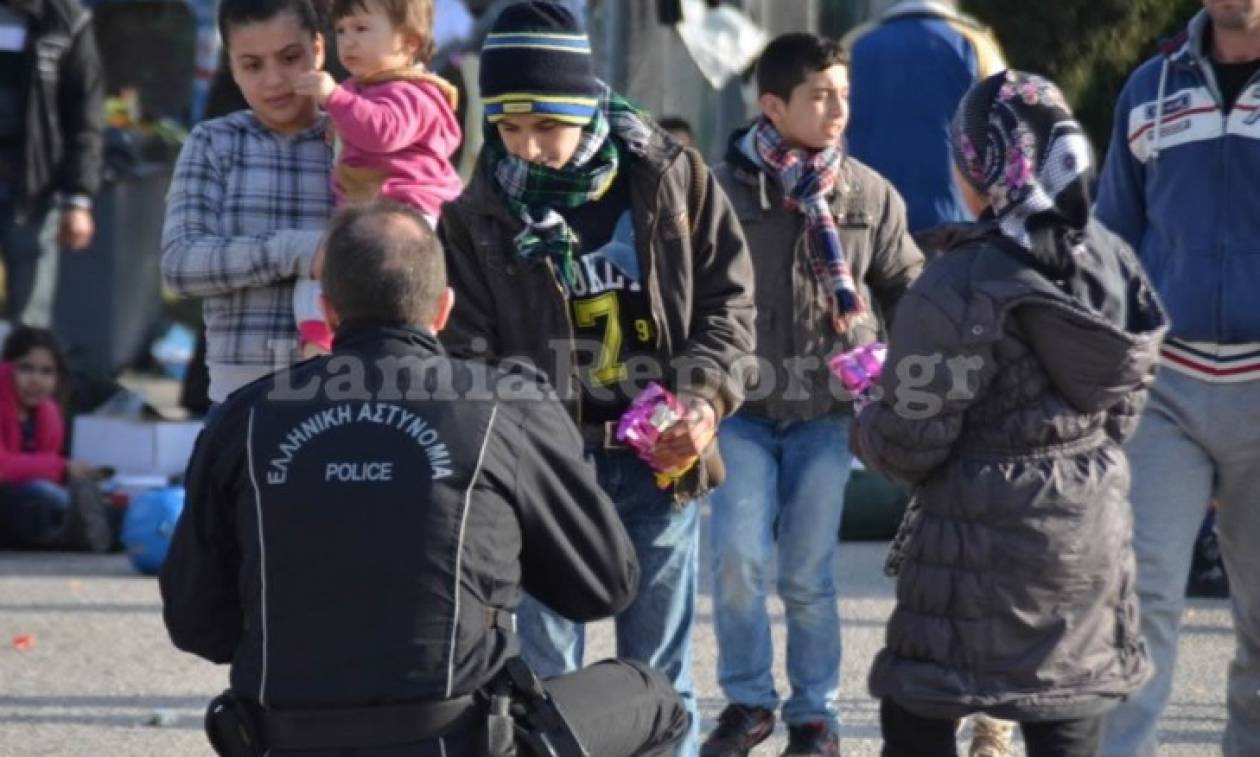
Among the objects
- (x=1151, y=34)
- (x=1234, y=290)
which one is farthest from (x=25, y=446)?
(x=1234, y=290)

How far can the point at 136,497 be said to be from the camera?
8781mm

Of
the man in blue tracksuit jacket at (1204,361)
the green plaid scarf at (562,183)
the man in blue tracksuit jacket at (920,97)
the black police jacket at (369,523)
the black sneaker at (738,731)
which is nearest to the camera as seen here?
the black police jacket at (369,523)

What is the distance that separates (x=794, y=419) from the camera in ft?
19.8

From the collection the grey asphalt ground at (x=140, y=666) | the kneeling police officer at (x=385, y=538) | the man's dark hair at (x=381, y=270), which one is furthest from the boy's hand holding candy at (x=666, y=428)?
the grey asphalt ground at (x=140, y=666)

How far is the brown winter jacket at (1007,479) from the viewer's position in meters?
4.46

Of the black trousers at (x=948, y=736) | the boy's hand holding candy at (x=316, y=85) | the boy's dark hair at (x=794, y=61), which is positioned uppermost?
the boy's dark hair at (x=794, y=61)

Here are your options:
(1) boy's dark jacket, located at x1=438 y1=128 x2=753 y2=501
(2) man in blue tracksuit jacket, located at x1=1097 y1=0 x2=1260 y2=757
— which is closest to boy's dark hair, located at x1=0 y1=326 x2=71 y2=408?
(1) boy's dark jacket, located at x1=438 y1=128 x2=753 y2=501

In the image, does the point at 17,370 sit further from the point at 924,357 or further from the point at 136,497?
the point at 924,357

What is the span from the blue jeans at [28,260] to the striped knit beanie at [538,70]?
4.93 m

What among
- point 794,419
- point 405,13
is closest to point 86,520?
point 794,419

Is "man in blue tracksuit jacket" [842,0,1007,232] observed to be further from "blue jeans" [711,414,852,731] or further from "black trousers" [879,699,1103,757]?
"black trousers" [879,699,1103,757]

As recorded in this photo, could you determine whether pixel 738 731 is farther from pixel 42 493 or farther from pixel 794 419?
pixel 42 493

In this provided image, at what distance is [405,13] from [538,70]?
0.67 m

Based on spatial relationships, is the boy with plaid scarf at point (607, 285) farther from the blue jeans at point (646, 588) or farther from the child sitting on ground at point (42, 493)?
the child sitting on ground at point (42, 493)
